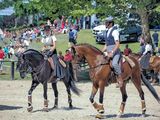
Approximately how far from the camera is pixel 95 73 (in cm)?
1346

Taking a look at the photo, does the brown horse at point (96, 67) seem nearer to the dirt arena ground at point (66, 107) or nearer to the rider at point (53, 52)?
the dirt arena ground at point (66, 107)

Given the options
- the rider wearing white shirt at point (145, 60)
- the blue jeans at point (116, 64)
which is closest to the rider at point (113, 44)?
the blue jeans at point (116, 64)

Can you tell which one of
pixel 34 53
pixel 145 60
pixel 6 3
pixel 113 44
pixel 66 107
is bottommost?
pixel 66 107

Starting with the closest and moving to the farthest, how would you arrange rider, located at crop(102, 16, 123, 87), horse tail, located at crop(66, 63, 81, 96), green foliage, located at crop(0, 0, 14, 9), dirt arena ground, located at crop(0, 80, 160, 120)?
rider, located at crop(102, 16, 123, 87), dirt arena ground, located at crop(0, 80, 160, 120), horse tail, located at crop(66, 63, 81, 96), green foliage, located at crop(0, 0, 14, 9)

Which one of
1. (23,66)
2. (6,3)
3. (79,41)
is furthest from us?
(6,3)

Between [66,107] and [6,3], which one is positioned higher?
[6,3]

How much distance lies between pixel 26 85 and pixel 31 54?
34.1ft

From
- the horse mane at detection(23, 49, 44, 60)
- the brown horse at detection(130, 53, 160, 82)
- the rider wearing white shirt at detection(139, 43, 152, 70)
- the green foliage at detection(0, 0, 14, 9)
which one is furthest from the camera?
the green foliage at detection(0, 0, 14, 9)

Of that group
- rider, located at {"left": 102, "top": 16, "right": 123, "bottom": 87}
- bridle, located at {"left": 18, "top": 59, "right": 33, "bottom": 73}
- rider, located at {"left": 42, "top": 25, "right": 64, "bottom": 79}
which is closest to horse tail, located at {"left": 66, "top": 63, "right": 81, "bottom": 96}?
rider, located at {"left": 42, "top": 25, "right": 64, "bottom": 79}

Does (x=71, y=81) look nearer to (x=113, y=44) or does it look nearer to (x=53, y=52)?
(x=53, y=52)

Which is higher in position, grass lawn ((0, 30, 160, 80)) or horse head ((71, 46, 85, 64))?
horse head ((71, 46, 85, 64))

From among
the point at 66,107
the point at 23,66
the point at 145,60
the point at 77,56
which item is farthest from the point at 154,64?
the point at 77,56

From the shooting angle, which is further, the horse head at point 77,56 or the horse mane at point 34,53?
the horse mane at point 34,53

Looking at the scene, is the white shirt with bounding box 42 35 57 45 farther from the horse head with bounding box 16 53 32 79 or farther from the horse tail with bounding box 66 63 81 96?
the horse tail with bounding box 66 63 81 96
